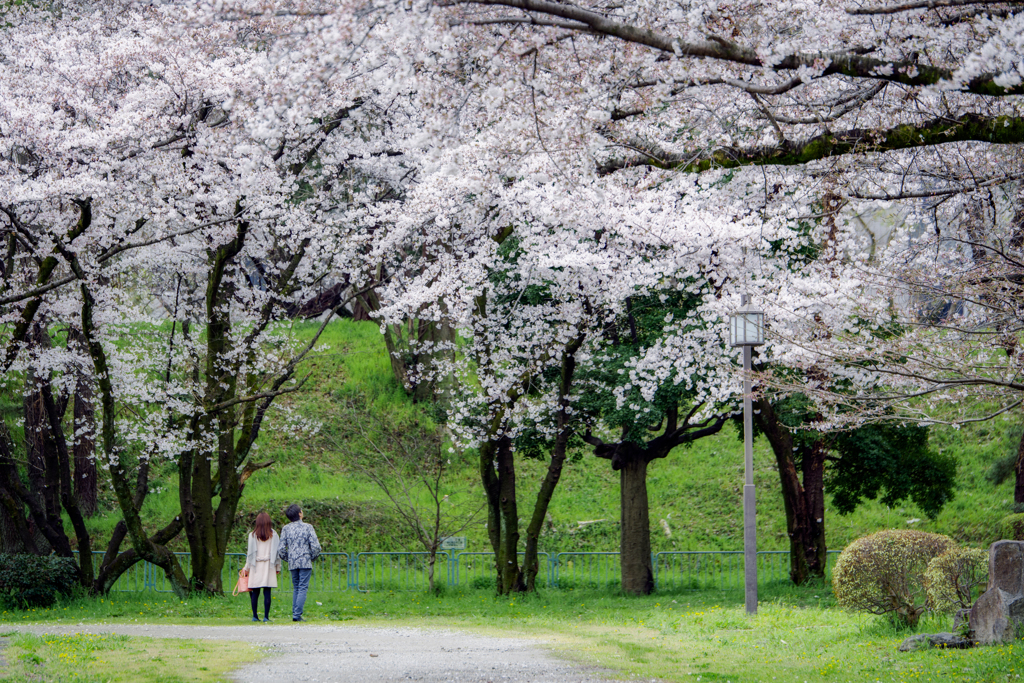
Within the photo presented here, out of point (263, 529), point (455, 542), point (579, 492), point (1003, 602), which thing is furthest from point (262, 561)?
point (579, 492)

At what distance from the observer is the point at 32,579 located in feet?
44.0

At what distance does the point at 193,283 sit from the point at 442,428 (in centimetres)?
903

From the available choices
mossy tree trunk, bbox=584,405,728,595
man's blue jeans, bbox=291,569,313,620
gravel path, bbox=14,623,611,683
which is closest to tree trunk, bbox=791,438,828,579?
mossy tree trunk, bbox=584,405,728,595

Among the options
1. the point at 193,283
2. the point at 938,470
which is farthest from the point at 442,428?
the point at 938,470

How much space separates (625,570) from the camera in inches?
639

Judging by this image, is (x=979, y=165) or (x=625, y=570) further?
(x=625, y=570)

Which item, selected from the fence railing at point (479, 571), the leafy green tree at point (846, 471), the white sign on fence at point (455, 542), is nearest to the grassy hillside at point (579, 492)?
the fence railing at point (479, 571)

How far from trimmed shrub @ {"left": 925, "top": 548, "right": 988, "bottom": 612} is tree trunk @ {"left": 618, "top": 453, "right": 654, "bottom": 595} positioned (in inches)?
283

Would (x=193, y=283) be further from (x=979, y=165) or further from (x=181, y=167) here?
(x=979, y=165)

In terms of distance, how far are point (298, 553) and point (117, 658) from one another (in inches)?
150

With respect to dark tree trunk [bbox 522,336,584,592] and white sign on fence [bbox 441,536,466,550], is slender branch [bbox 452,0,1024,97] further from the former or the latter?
white sign on fence [bbox 441,536,466,550]

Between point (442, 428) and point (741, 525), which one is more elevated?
point (442, 428)

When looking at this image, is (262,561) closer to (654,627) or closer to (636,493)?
(654,627)

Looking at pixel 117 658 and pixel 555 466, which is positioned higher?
pixel 555 466
